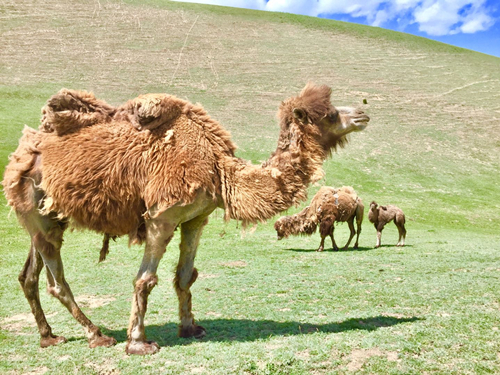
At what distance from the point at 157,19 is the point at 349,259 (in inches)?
2061

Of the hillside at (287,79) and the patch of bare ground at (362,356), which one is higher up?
the hillside at (287,79)

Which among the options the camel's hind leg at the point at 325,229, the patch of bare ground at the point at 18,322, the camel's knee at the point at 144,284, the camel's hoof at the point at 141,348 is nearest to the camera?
the camel's hoof at the point at 141,348

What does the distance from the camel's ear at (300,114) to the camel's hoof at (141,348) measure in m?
3.23

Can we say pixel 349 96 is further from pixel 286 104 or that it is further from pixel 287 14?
pixel 286 104

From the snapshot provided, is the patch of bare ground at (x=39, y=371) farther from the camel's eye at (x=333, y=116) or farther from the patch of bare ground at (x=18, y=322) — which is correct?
the camel's eye at (x=333, y=116)

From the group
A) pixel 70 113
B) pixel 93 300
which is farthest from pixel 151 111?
pixel 93 300

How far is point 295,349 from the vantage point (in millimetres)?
5391

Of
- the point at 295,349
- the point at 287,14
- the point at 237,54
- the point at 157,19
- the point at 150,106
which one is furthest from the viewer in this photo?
the point at 287,14

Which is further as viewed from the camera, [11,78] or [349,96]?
[349,96]

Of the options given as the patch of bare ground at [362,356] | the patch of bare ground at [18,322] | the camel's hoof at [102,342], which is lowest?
the patch of bare ground at [18,322]

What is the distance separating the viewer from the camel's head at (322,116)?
5.88 m

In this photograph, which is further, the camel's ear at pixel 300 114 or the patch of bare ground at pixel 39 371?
the camel's ear at pixel 300 114

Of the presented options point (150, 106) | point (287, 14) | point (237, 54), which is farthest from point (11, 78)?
point (287, 14)

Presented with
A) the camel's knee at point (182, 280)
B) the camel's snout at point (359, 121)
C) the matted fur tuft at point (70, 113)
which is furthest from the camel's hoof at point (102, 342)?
the camel's snout at point (359, 121)
